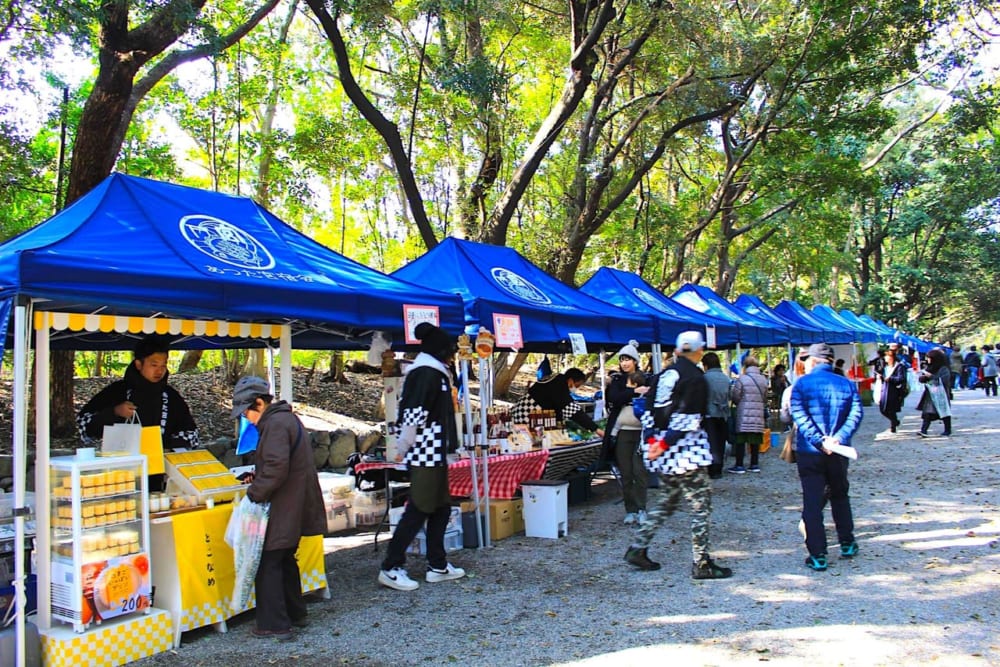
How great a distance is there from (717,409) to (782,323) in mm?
6746

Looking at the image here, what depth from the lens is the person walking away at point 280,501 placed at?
4.60 metres

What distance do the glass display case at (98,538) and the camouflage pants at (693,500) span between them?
3.42 metres

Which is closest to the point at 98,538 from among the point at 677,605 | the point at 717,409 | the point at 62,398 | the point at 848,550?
the point at 677,605

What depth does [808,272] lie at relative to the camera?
3331cm

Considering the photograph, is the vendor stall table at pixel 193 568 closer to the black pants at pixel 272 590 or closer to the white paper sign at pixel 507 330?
the black pants at pixel 272 590

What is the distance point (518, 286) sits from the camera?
8.12m

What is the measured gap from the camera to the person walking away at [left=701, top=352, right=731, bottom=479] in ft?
33.6

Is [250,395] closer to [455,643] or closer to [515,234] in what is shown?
[455,643]

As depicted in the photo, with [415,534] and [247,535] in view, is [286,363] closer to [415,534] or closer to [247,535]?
[247,535]

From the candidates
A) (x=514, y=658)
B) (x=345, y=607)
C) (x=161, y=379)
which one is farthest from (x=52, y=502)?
(x=514, y=658)

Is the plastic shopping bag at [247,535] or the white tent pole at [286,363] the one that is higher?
the white tent pole at [286,363]

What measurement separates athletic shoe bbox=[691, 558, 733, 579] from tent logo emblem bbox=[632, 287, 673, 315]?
5.68 metres

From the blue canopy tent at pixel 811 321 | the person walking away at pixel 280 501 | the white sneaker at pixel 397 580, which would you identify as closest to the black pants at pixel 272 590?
the person walking away at pixel 280 501

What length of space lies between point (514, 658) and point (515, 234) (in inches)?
556
